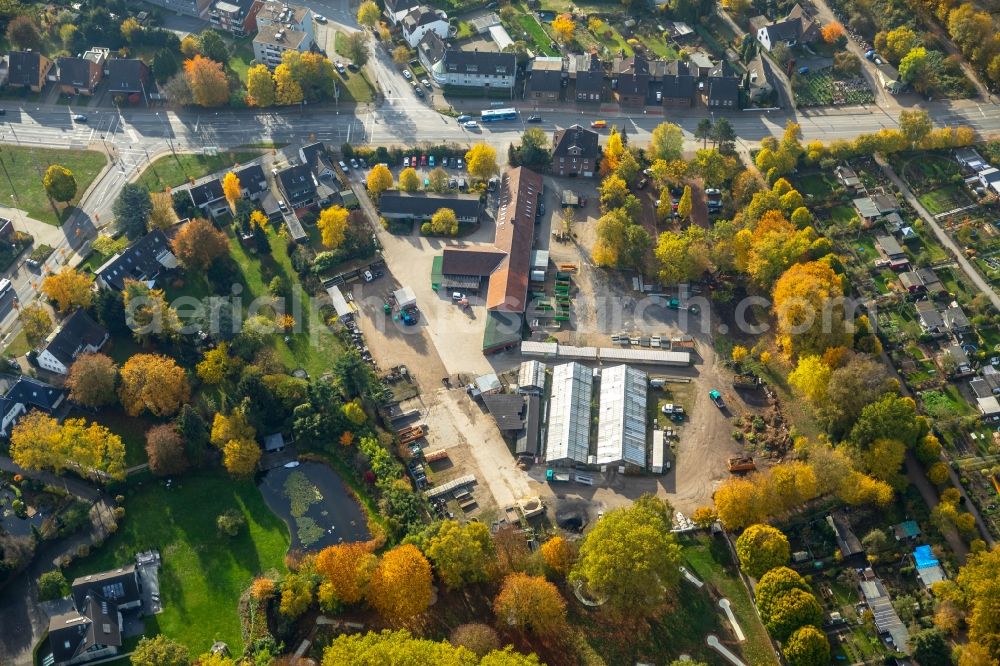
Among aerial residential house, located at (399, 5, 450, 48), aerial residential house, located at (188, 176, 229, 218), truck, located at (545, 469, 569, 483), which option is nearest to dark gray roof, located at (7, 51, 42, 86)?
aerial residential house, located at (188, 176, 229, 218)

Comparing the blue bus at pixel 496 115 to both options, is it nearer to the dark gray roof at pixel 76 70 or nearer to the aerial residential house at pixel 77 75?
the aerial residential house at pixel 77 75

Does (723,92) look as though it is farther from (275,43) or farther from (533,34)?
(275,43)

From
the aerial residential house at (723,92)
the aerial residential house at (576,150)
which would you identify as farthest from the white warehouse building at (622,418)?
the aerial residential house at (723,92)

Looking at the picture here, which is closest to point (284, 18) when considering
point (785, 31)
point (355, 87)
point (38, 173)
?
point (355, 87)

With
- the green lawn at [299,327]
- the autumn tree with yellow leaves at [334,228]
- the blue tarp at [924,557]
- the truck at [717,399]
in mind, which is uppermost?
the autumn tree with yellow leaves at [334,228]

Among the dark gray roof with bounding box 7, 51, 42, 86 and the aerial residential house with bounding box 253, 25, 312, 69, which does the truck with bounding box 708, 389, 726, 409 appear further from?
the dark gray roof with bounding box 7, 51, 42, 86

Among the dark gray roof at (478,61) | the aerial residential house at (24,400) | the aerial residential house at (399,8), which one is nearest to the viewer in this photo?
the aerial residential house at (24,400)
